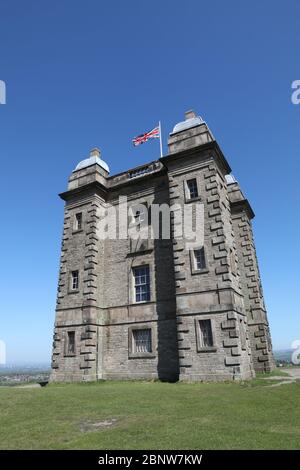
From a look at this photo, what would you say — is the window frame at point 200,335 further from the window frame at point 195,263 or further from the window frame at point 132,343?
the window frame at point 132,343

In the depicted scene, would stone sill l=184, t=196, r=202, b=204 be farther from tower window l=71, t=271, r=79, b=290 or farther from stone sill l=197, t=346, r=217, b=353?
tower window l=71, t=271, r=79, b=290

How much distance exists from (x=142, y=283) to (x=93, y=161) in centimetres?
1008

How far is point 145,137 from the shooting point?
24.2 meters

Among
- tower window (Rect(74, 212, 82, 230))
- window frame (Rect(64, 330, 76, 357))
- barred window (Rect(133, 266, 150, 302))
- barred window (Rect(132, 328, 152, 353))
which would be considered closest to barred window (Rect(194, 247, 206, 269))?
barred window (Rect(133, 266, 150, 302))

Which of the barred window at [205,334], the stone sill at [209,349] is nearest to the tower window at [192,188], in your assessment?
the barred window at [205,334]

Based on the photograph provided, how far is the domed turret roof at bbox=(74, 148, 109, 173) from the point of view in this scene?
82.5 feet

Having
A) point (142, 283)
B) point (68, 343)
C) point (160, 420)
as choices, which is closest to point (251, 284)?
point (142, 283)

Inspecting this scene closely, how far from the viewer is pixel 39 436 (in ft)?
22.9

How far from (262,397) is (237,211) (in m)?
18.9

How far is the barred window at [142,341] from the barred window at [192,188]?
8536 mm

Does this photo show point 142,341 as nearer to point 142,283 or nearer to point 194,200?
point 142,283

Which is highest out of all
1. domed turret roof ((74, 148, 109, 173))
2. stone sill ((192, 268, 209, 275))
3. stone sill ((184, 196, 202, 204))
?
domed turret roof ((74, 148, 109, 173))

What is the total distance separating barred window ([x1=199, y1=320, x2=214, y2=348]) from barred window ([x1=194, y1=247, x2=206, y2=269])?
304 centimetres
